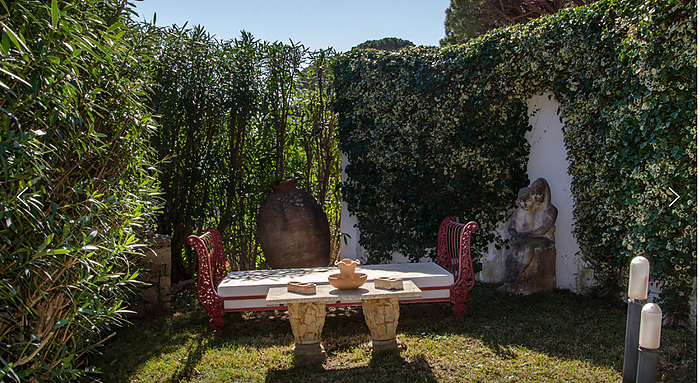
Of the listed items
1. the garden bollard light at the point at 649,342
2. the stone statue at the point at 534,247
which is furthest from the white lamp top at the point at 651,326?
the stone statue at the point at 534,247

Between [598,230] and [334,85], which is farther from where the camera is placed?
→ [334,85]

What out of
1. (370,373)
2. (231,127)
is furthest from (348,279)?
(231,127)

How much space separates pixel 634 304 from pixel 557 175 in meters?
3.12

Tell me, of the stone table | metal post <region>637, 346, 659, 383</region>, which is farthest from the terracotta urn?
metal post <region>637, 346, 659, 383</region>

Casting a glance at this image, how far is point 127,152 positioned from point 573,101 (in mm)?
3858

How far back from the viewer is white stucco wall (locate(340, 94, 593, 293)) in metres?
4.89

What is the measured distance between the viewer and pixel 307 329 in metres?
3.21

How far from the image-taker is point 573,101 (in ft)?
14.7

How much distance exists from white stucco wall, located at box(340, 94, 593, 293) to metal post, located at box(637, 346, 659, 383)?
309 centimetres

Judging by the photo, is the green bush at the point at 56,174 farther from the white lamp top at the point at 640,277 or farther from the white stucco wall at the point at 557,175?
the white stucco wall at the point at 557,175

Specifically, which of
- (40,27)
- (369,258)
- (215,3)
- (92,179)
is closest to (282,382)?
(92,179)

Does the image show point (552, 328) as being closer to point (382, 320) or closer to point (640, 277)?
point (382, 320)

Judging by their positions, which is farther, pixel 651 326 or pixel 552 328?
pixel 552 328

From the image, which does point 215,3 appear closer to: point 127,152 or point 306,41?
point 306,41
